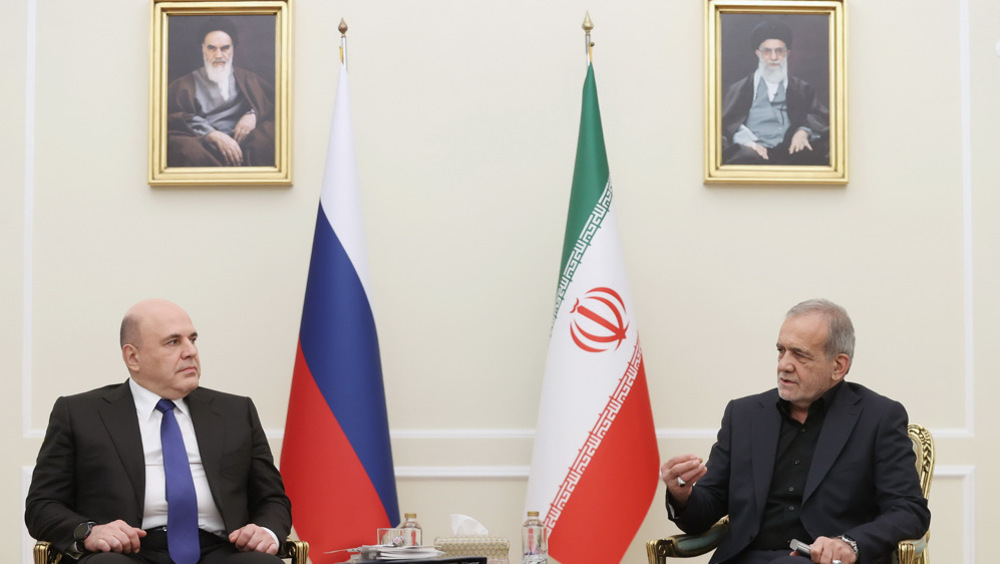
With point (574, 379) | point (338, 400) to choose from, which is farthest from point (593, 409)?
point (338, 400)

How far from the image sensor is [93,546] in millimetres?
3328

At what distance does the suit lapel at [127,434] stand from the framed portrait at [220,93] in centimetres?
142

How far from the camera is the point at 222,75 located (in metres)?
4.86

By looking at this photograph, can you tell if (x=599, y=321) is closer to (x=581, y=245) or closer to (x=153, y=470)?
(x=581, y=245)

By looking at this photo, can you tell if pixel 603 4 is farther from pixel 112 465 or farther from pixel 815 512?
pixel 112 465

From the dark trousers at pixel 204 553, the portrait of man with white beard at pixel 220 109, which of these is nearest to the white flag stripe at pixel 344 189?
the portrait of man with white beard at pixel 220 109

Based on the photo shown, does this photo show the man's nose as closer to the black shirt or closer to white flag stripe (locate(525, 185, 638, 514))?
the black shirt

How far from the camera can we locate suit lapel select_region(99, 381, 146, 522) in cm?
353

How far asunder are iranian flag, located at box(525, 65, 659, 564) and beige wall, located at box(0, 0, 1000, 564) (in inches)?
17.4

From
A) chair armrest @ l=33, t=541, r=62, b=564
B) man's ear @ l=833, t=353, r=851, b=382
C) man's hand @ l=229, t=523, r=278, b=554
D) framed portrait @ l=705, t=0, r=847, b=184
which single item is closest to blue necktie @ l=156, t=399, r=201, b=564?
man's hand @ l=229, t=523, r=278, b=554

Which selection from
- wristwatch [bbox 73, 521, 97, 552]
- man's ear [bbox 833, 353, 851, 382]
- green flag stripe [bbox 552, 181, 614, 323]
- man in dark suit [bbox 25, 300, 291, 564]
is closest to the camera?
wristwatch [bbox 73, 521, 97, 552]

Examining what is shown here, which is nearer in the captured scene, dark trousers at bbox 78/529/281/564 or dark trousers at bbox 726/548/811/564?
dark trousers at bbox 726/548/811/564

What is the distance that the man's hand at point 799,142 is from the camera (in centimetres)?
480

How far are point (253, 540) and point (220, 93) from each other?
2.19m
